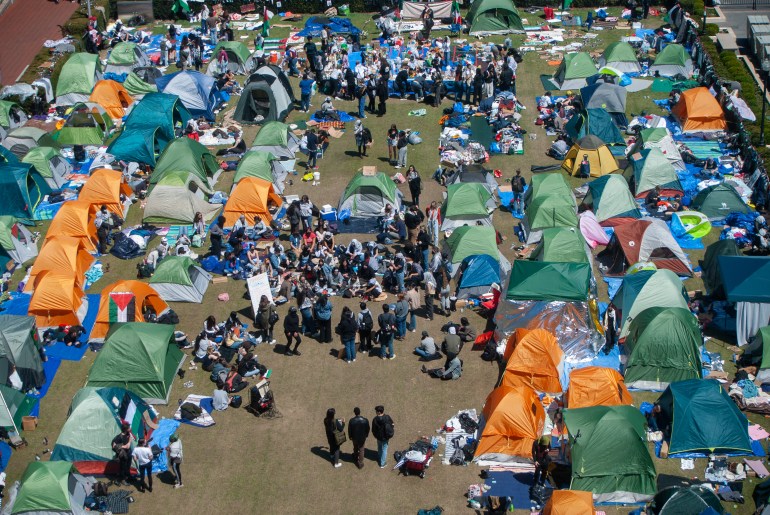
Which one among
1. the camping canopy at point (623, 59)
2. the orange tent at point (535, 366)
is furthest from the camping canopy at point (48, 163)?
the camping canopy at point (623, 59)

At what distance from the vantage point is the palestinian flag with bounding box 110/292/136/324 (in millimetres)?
28281

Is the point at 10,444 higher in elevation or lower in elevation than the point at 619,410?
lower

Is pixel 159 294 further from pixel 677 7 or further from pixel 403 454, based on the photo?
pixel 677 7

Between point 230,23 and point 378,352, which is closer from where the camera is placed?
point 378,352

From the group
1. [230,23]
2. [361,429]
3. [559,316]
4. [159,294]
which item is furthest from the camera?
[230,23]

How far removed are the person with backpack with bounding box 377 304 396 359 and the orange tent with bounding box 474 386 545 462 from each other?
4473 millimetres

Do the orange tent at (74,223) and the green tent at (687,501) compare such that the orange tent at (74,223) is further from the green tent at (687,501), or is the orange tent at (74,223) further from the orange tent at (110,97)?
the green tent at (687,501)

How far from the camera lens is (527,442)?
23.6 m

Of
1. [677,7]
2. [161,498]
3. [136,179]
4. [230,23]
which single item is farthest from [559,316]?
[230,23]

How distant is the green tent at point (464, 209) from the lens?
107 feet

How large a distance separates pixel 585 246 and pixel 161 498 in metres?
15.6

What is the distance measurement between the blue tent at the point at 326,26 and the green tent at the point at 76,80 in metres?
11.9

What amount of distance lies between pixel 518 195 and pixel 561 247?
5.27 m

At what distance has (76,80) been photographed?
4447 centimetres
